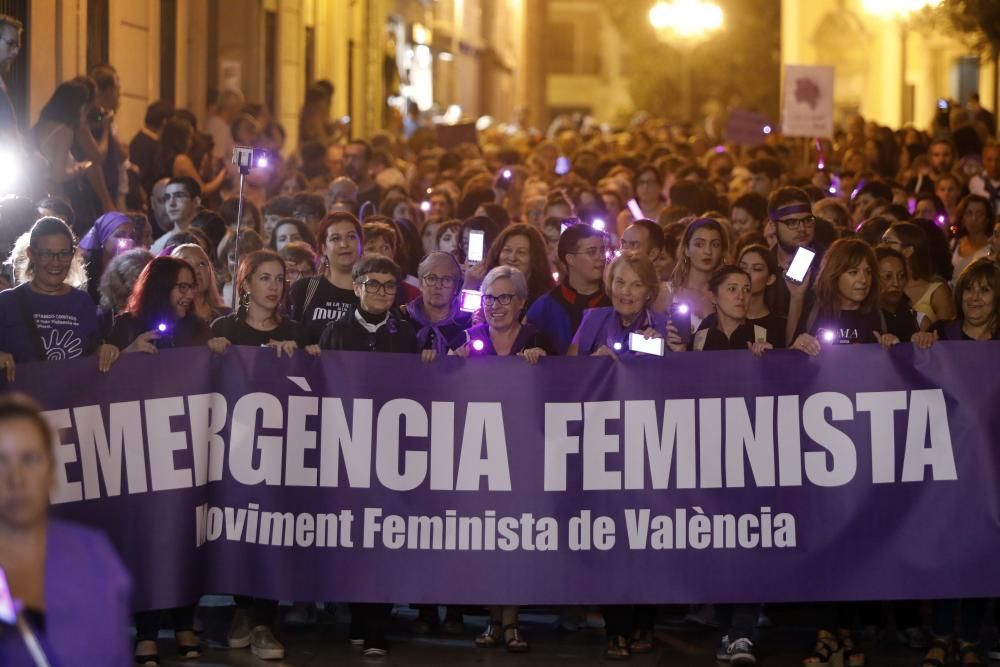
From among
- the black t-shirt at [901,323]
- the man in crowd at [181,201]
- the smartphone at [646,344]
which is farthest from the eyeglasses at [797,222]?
the man in crowd at [181,201]

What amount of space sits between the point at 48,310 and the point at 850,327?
3.59 metres

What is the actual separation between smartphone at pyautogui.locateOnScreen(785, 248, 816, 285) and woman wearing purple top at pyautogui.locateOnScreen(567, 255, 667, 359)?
0.82 meters

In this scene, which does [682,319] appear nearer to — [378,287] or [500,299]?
[500,299]

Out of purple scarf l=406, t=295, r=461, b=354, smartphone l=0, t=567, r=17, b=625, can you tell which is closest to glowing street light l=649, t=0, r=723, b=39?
purple scarf l=406, t=295, r=461, b=354

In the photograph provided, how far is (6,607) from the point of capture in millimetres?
3992

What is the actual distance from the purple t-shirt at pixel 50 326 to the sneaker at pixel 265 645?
1.45 m

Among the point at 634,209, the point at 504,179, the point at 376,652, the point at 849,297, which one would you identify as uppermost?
the point at 504,179

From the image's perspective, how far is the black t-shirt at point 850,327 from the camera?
9242mm

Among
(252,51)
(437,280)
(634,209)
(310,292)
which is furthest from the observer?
(252,51)

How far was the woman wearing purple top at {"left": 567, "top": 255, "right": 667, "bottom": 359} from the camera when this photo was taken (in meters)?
9.39

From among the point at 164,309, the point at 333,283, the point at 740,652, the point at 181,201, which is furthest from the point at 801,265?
the point at 181,201

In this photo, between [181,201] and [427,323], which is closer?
[427,323]

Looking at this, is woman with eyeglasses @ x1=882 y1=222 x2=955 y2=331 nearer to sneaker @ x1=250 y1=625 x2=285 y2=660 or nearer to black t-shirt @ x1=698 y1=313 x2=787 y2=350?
black t-shirt @ x1=698 y1=313 x2=787 y2=350

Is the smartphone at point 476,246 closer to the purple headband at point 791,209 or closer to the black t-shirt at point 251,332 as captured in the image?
the purple headband at point 791,209
